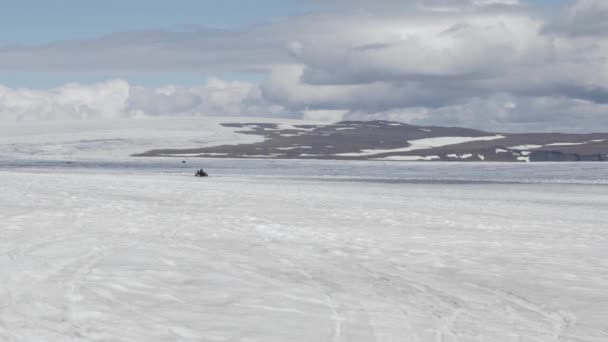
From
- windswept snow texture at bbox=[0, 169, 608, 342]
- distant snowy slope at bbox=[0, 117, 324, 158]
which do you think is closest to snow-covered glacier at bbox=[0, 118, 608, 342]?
windswept snow texture at bbox=[0, 169, 608, 342]

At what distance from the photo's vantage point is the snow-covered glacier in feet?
26.6

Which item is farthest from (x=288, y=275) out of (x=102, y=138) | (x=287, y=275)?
(x=102, y=138)

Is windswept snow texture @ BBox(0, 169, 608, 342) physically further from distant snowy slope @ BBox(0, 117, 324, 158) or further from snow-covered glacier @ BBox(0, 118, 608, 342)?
distant snowy slope @ BBox(0, 117, 324, 158)

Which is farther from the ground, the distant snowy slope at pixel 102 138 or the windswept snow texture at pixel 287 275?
the distant snowy slope at pixel 102 138

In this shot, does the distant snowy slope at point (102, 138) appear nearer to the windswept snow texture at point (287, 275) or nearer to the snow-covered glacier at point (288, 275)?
the snow-covered glacier at point (288, 275)

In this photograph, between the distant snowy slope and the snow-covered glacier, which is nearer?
the snow-covered glacier

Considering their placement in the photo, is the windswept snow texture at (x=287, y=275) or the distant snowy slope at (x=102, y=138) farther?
the distant snowy slope at (x=102, y=138)

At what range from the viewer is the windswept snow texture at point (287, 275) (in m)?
8.09

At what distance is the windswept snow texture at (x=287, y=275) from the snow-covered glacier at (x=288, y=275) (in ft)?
0.10

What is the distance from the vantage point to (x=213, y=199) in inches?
997

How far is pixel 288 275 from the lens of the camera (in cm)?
1143

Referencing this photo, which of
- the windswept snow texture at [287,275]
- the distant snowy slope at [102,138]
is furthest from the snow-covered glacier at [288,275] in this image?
the distant snowy slope at [102,138]

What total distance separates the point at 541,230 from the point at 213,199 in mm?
10645

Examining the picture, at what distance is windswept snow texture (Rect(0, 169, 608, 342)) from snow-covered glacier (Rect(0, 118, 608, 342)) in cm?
3
